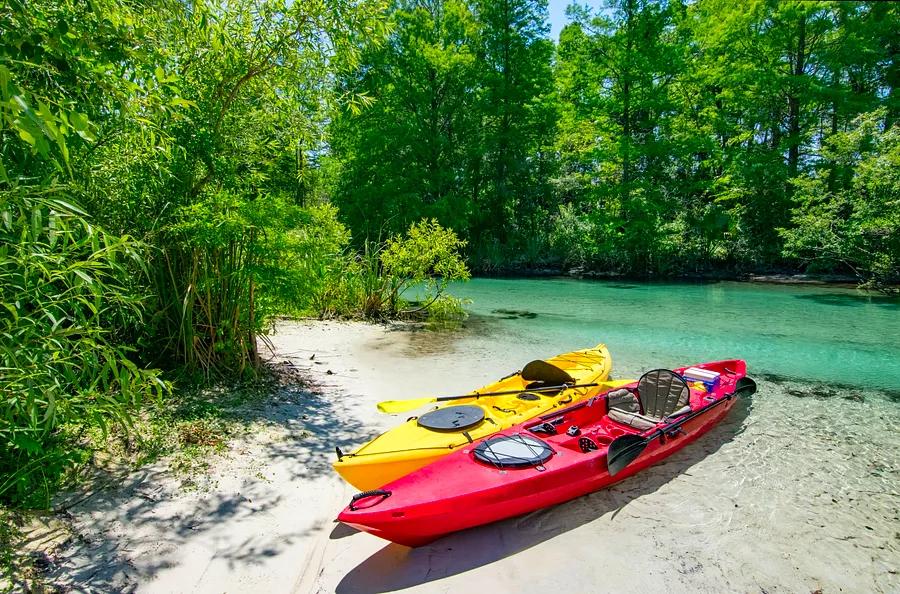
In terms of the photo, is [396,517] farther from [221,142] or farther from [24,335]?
[221,142]

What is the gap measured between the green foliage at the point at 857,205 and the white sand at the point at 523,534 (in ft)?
51.2

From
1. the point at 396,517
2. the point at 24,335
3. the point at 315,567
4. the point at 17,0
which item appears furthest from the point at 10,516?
the point at 17,0

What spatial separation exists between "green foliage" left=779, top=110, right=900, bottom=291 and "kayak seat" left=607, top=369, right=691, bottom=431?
15.9 m

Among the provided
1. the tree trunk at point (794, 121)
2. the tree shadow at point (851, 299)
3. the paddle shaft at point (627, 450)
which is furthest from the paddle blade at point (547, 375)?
the tree trunk at point (794, 121)

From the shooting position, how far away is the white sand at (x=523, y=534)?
2.91 m

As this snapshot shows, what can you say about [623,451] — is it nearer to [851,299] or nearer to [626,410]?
[626,410]

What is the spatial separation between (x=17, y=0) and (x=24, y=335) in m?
1.61

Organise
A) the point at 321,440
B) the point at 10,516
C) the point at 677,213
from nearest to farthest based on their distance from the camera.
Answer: the point at 10,516
the point at 321,440
the point at 677,213

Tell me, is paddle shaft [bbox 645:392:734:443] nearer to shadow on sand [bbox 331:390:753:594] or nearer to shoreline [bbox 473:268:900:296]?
shadow on sand [bbox 331:390:753:594]

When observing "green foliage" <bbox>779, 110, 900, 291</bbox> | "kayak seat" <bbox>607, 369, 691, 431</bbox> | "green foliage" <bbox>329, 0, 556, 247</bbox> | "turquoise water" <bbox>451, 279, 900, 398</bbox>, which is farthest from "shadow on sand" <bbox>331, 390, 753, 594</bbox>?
"green foliage" <bbox>329, 0, 556, 247</bbox>

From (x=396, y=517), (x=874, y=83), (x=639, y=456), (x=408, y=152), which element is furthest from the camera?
(x=408, y=152)

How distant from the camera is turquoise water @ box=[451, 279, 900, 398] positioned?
27.7 feet

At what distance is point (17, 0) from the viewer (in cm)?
209

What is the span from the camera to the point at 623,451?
4012 millimetres
